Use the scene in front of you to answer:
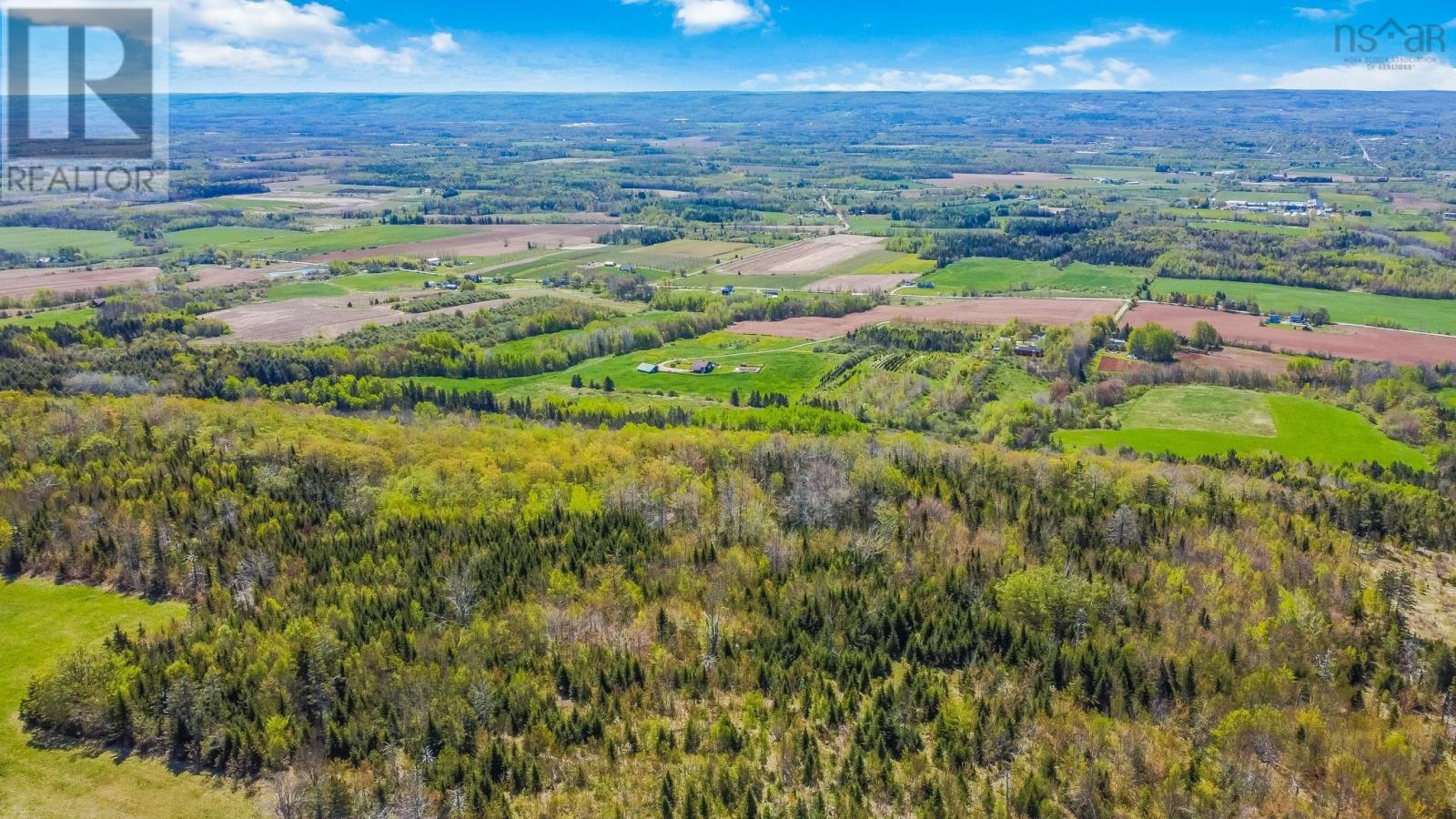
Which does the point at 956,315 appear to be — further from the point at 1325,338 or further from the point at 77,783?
the point at 77,783

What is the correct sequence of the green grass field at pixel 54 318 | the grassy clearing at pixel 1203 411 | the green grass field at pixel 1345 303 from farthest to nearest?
the green grass field at pixel 54 318, the green grass field at pixel 1345 303, the grassy clearing at pixel 1203 411

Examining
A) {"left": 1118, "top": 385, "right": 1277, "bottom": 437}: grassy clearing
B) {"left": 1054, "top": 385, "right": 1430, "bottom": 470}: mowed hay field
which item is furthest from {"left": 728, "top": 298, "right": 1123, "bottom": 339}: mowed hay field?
{"left": 1054, "top": 385, "right": 1430, "bottom": 470}: mowed hay field

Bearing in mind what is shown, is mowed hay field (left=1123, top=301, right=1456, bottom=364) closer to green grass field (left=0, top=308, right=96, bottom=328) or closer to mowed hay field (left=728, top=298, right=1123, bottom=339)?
mowed hay field (left=728, top=298, right=1123, bottom=339)

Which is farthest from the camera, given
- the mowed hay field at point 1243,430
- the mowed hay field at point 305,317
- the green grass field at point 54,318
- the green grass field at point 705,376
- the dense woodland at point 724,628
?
the mowed hay field at point 305,317

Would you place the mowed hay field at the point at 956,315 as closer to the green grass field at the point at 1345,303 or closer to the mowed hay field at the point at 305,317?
the green grass field at the point at 1345,303

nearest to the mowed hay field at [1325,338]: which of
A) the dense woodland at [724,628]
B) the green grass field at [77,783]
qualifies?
the dense woodland at [724,628]

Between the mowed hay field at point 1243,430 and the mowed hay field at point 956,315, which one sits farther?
the mowed hay field at point 956,315

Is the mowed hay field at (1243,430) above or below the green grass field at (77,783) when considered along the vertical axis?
above
